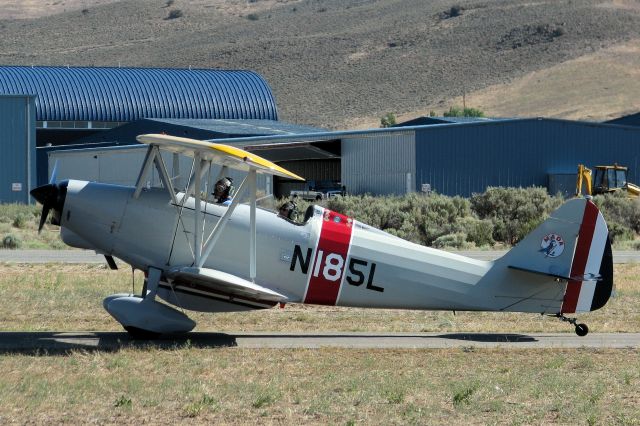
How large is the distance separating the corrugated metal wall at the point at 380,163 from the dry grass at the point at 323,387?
32861 mm

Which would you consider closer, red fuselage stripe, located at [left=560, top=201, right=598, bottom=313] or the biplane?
the biplane

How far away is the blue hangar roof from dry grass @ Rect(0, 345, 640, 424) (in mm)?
54897

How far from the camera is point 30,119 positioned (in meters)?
57.0

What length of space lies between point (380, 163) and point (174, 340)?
34251mm

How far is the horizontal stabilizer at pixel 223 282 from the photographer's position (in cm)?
1523

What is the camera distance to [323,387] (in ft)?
41.1

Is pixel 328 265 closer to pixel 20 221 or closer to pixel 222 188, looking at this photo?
pixel 222 188

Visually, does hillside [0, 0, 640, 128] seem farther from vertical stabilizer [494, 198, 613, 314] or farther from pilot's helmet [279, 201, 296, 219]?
pilot's helmet [279, 201, 296, 219]

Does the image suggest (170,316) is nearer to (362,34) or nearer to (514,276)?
(514,276)

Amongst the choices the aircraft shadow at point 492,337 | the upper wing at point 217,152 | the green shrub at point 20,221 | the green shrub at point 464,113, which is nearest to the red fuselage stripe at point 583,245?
the aircraft shadow at point 492,337

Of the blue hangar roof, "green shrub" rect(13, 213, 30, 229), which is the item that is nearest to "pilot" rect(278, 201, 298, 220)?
"green shrub" rect(13, 213, 30, 229)

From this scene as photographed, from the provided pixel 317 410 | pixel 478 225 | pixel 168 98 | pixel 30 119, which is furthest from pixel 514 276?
pixel 168 98

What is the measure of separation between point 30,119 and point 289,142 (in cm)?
1400

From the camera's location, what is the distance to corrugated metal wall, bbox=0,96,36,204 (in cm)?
5606
